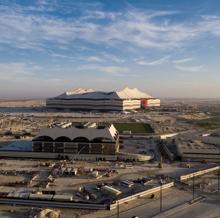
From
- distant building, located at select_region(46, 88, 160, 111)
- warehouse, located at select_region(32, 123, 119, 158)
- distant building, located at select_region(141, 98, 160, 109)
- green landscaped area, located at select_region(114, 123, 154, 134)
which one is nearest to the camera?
warehouse, located at select_region(32, 123, 119, 158)

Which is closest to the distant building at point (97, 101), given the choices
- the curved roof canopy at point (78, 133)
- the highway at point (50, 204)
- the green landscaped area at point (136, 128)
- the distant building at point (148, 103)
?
the distant building at point (148, 103)

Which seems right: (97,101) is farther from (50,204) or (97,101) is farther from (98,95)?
(50,204)

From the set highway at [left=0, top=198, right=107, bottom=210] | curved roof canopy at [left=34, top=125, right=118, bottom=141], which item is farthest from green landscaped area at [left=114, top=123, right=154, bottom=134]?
highway at [left=0, top=198, right=107, bottom=210]

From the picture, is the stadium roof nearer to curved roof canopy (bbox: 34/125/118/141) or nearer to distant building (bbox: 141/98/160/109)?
distant building (bbox: 141/98/160/109)

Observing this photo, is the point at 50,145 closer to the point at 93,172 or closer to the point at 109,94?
the point at 93,172

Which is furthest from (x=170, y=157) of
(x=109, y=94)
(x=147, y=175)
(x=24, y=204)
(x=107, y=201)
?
(x=109, y=94)

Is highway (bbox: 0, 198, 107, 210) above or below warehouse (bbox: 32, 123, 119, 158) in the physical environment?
below
